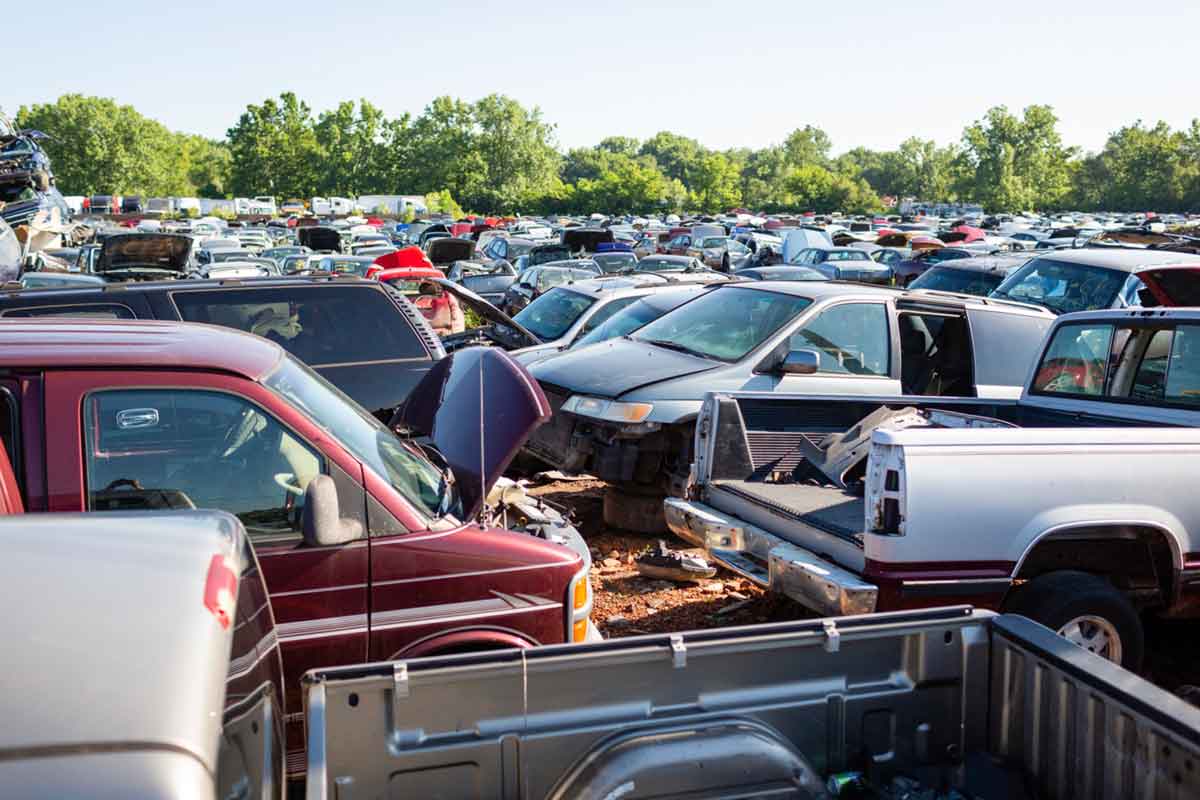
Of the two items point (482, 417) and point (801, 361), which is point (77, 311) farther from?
point (801, 361)

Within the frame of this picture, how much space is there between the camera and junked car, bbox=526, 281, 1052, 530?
7582mm

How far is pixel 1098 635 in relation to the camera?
16.2 ft

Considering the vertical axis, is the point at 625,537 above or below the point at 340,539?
below

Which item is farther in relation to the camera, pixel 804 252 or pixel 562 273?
pixel 804 252

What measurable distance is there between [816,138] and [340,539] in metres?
182

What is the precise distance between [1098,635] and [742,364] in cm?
349

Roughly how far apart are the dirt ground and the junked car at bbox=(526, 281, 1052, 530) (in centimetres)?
68

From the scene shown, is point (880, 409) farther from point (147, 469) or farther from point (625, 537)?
point (147, 469)

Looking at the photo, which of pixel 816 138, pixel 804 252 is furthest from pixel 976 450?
pixel 816 138

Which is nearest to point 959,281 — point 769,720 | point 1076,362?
point 1076,362

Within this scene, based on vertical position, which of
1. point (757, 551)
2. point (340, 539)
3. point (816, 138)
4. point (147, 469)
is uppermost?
point (816, 138)

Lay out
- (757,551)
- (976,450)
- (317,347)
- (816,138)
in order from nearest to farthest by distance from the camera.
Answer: (976,450)
(757,551)
(317,347)
(816,138)

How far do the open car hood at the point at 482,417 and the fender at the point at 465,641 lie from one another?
45cm

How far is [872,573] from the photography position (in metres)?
4.66
